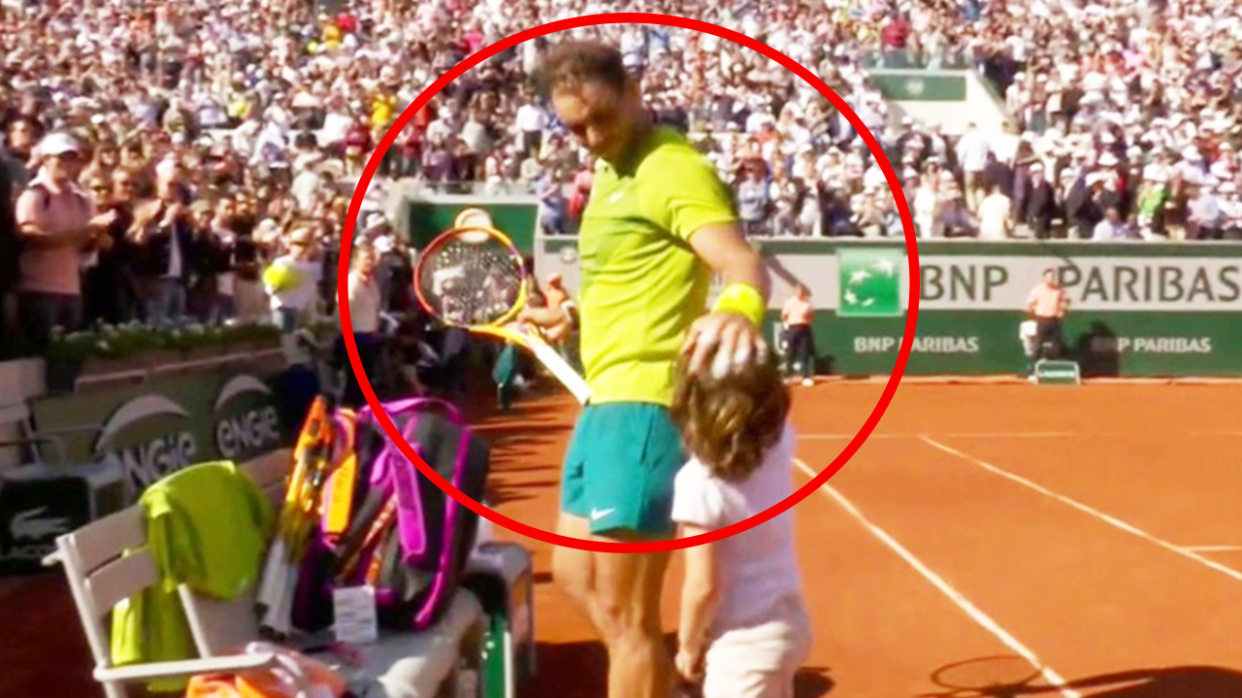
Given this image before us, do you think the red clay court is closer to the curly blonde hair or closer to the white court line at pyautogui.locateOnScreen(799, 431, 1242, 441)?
the white court line at pyautogui.locateOnScreen(799, 431, 1242, 441)

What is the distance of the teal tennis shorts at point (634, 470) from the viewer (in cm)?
Result: 473

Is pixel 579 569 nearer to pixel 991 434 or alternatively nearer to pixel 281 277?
pixel 281 277

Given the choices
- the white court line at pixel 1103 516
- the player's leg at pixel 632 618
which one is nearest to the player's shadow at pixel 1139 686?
the white court line at pixel 1103 516

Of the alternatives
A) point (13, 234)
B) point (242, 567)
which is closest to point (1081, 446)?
point (13, 234)

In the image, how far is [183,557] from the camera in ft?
17.5

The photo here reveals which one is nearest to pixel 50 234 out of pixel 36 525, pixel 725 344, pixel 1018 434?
pixel 36 525

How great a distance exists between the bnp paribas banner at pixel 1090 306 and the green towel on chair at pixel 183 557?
17.3 m

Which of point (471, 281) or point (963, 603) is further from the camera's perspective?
point (963, 603)

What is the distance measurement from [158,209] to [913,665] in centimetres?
603

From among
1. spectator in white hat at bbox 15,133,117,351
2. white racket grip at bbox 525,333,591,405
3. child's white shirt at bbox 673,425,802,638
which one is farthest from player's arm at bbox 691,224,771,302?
spectator in white hat at bbox 15,133,117,351

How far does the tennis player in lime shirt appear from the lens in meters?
4.64

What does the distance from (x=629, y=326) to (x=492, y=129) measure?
28.4ft

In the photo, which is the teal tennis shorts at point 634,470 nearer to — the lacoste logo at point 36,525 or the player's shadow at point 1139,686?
the player's shadow at point 1139,686

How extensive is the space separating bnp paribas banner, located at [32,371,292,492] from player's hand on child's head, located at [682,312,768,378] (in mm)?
6583
